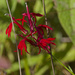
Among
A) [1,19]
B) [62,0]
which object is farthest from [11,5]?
[62,0]

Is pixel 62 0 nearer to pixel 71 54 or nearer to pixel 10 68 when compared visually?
pixel 71 54

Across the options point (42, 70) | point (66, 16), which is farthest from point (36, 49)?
point (66, 16)

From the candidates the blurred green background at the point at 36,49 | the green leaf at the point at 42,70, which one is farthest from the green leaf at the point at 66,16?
the green leaf at the point at 42,70

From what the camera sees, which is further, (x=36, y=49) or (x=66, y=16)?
(x=36, y=49)

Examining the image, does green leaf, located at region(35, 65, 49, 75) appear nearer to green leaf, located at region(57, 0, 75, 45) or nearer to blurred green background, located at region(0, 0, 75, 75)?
blurred green background, located at region(0, 0, 75, 75)

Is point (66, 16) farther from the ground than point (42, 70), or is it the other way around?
point (66, 16)

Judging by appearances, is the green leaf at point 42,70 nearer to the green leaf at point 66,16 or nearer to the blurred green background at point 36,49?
the blurred green background at point 36,49

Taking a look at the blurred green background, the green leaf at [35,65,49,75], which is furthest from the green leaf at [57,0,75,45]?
the green leaf at [35,65,49,75]

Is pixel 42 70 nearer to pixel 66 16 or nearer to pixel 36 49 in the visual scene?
pixel 36 49
